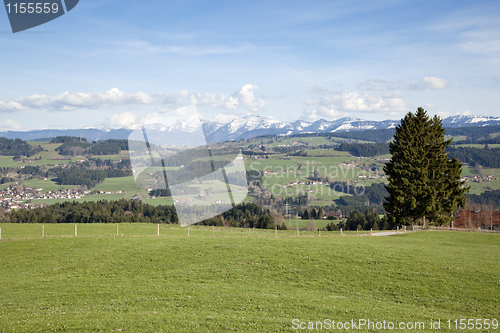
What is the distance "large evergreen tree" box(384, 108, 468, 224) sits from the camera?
43094 mm

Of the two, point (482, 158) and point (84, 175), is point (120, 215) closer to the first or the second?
point (84, 175)

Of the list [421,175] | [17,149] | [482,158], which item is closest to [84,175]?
[17,149]

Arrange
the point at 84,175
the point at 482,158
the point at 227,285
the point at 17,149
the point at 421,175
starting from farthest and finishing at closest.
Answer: the point at 17,149, the point at 482,158, the point at 84,175, the point at 421,175, the point at 227,285

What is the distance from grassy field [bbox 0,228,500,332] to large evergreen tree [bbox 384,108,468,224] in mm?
18256

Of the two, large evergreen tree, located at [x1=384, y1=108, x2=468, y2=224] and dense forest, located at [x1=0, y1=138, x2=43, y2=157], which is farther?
dense forest, located at [x1=0, y1=138, x2=43, y2=157]

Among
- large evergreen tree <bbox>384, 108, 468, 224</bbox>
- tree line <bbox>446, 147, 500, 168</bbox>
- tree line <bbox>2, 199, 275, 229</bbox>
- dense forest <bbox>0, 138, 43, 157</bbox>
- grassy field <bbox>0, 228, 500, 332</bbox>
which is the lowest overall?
tree line <bbox>2, 199, 275, 229</bbox>

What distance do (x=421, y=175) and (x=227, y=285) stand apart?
34696 millimetres

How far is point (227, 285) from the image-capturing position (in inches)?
636

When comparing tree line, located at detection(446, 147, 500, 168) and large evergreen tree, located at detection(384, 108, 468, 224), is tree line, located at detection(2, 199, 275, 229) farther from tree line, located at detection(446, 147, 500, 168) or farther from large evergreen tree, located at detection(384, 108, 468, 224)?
tree line, located at detection(446, 147, 500, 168)

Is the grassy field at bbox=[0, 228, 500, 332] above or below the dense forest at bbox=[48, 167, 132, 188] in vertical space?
below

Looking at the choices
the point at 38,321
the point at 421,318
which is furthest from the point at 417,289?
the point at 38,321

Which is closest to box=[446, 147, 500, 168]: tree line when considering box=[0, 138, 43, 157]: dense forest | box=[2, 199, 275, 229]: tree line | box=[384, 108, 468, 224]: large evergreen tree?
box=[2, 199, 275, 229]: tree line

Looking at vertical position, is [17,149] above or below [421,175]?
above

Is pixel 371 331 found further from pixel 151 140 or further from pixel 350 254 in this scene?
pixel 151 140
